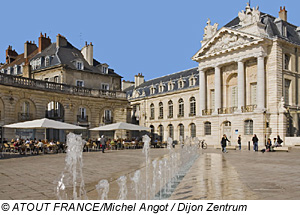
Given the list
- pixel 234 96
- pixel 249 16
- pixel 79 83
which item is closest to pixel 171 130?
pixel 234 96

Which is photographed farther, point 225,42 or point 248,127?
point 225,42

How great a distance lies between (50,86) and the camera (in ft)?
94.9

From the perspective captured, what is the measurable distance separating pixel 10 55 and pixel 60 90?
2733cm

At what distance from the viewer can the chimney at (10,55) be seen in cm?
5038

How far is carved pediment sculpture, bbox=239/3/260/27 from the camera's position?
1487 inches

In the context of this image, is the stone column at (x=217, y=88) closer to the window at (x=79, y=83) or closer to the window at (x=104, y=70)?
the window at (x=104, y=70)

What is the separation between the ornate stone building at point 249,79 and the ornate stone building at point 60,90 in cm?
1212

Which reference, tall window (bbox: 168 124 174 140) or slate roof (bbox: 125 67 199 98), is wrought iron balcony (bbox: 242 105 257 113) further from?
tall window (bbox: 168 124 174 140)

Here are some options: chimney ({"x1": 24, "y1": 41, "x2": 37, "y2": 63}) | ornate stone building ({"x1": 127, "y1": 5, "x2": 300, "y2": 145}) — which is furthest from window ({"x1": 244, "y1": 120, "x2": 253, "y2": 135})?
chimney ({"x1": 24, "y1": 41, "x2": 37, "y2": 63})

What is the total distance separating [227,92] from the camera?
41.8 m

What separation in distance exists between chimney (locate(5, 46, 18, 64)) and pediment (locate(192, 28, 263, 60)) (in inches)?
1097

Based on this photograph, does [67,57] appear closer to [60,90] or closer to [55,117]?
[55,117]

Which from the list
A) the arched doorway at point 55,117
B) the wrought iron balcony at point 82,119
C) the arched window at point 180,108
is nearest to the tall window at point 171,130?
the arched window at point 180,108

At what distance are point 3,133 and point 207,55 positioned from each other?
26638 millimetres
